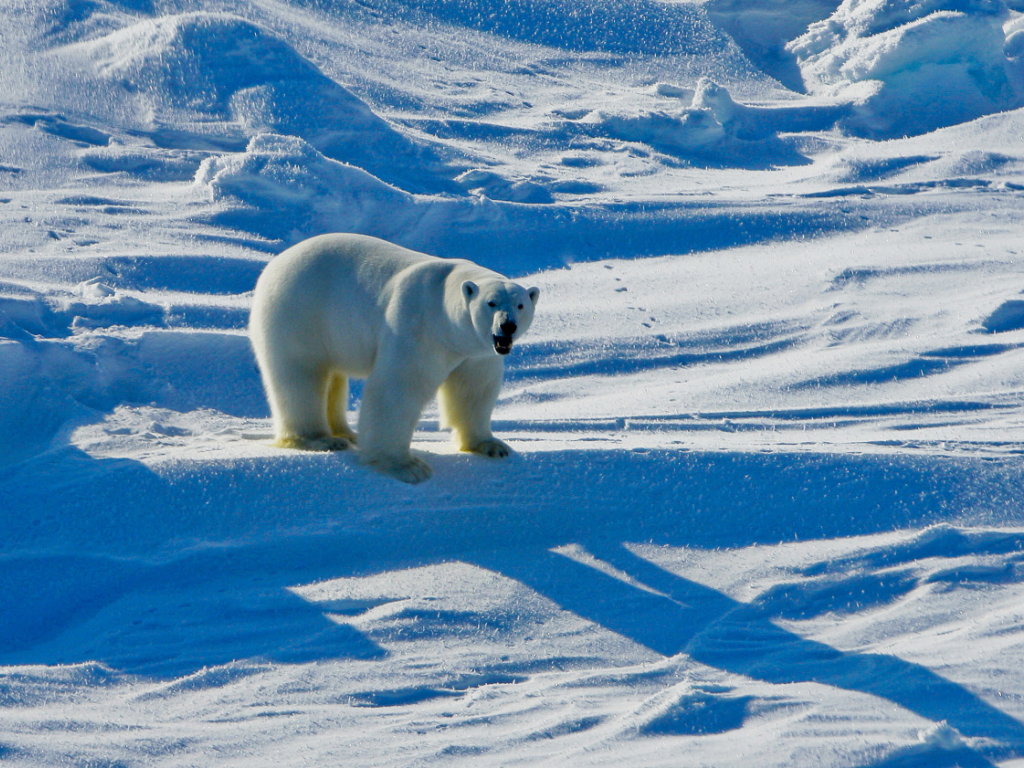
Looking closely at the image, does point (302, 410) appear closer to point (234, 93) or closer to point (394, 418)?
point (394, 418)

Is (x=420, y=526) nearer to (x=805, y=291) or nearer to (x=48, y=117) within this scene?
(x=805, y=291)

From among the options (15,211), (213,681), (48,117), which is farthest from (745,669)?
(48,117)

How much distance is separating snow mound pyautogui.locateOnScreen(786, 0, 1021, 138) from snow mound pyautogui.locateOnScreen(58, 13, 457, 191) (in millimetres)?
5162

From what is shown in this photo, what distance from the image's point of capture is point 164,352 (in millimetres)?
5637

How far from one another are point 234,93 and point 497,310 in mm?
6316

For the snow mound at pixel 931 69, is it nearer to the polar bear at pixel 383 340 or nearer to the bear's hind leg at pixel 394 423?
the polar bear at pixel 383 340

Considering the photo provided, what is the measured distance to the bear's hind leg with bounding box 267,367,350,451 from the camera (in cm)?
448

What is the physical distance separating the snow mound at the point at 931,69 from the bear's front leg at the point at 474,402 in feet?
25.9

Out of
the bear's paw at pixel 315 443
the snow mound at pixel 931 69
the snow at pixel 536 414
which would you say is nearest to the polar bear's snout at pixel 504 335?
the snow at pixel 536 414

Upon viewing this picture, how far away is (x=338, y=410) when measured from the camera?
4.86 meters

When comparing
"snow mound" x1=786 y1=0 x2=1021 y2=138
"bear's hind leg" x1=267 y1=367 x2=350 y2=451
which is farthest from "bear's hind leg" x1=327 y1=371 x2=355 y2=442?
"snow mound" x1=786 y1=0 x2=1021 y2=138

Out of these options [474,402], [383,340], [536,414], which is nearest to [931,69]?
[536,414]

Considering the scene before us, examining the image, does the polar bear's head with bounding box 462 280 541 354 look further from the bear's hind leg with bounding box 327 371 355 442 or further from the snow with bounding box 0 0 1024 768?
the bear's hind leg with bounding box 327 371 355 442

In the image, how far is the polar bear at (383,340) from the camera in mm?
4059
